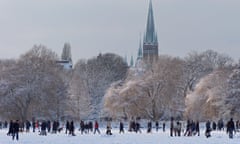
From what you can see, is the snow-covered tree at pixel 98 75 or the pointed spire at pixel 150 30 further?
the pointed spire at pixel 150 30

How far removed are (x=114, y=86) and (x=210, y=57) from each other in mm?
24532

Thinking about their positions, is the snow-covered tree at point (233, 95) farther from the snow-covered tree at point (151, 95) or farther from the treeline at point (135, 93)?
the snow-covered tree at point (151, 95)

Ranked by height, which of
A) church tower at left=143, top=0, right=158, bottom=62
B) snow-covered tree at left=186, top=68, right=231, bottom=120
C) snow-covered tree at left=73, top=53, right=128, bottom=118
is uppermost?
church tower at left=143, top=0, right=158, bottom=62

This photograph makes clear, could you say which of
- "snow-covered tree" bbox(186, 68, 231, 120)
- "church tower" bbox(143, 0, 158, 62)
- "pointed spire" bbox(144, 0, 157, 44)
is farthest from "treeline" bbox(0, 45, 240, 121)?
"church tower" bbox(143, 0, 158, 62)

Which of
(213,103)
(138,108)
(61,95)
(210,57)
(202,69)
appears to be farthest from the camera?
(210,57)

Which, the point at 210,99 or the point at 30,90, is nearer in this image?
the point at 210,99

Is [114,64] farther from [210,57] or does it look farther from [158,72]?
[158,72]

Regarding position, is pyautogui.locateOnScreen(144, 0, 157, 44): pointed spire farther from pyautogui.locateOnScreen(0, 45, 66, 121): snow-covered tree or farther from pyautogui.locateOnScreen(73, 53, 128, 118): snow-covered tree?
pyautogui.locateOnScreen(0, 45, 66, 121): snow-covered tree

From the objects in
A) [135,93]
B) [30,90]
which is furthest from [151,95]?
[30,90]

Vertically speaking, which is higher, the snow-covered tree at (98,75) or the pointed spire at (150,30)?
the pointed spire at (150,30)

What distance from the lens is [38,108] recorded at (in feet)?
291

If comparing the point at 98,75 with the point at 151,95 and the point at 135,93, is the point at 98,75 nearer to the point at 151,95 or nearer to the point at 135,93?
the point at 151,95

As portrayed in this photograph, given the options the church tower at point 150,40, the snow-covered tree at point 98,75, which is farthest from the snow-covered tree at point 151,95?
the church tower at point 150,40

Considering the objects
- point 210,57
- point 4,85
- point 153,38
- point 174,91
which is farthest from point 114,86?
point 153,38
